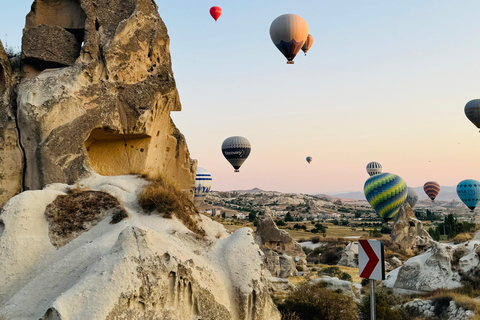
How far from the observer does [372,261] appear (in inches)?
259

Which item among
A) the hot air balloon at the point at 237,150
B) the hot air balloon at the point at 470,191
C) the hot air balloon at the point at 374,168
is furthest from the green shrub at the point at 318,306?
the hot air balloon at the point at 374,168

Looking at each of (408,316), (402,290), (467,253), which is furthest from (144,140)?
(467,253)

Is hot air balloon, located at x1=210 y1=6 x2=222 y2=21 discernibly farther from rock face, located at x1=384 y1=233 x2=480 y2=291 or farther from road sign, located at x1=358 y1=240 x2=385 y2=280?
road sign, located at x1=358 y1=240 x2=385 y2=280

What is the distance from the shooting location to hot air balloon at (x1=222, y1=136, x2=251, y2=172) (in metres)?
44.2

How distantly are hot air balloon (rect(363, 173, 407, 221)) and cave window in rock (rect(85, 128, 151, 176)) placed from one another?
25659 millimetres

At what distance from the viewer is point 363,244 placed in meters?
6.68

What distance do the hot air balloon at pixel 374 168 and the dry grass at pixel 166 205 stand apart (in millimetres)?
57471

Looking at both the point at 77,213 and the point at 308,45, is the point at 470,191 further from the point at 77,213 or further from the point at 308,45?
the point at 77,213

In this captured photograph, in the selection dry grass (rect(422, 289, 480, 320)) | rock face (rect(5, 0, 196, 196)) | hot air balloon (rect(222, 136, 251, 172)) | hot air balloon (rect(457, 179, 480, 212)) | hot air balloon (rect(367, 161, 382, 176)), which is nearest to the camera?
rock face (rect(5, 0, 196, 196))

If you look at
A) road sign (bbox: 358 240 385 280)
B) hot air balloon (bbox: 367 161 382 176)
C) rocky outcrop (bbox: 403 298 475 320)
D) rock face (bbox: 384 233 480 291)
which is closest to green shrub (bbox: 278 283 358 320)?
rocky outcrop (bbox: 403 298 475 320)

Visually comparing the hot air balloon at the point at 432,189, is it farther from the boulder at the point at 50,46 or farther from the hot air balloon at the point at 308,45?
the boulder at the point at 50,46

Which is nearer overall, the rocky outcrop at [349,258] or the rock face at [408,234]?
the rocky outcrop at [349,258]

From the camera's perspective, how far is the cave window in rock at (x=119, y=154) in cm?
1122

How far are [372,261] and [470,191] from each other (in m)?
47.4
